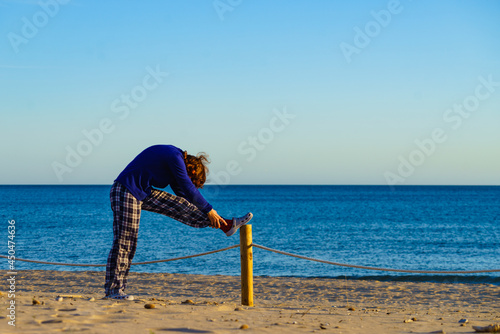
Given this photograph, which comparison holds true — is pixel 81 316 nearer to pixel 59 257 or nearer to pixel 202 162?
pixel 202 162

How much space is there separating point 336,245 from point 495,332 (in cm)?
2207

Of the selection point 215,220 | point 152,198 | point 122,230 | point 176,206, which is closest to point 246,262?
point 215,220

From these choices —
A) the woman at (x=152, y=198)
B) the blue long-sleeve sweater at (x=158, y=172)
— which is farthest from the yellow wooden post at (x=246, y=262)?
the blue long-sleeve sweater at (x=158, y=172)

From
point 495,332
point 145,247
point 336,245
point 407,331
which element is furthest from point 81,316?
point 336,245

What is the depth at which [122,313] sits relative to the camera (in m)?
4.28

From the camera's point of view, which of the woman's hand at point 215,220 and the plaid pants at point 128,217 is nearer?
Result: the plaid pants at point 128,217

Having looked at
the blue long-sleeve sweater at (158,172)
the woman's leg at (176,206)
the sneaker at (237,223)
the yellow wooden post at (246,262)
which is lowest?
the yellow wooden post at (246,262)

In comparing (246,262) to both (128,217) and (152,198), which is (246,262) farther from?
(128,217)

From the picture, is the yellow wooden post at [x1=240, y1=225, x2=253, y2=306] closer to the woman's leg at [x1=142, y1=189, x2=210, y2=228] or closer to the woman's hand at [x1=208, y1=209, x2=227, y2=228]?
the woman's hand at [x1=208, y1=209, x2=227, y2=228]

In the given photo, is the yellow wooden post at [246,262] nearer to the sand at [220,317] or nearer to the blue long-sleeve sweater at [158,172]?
the sand at [220,317]

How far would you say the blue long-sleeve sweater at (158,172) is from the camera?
466 centimetres

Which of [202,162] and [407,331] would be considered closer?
[407,331]

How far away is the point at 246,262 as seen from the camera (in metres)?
5.49

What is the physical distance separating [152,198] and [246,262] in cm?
128
